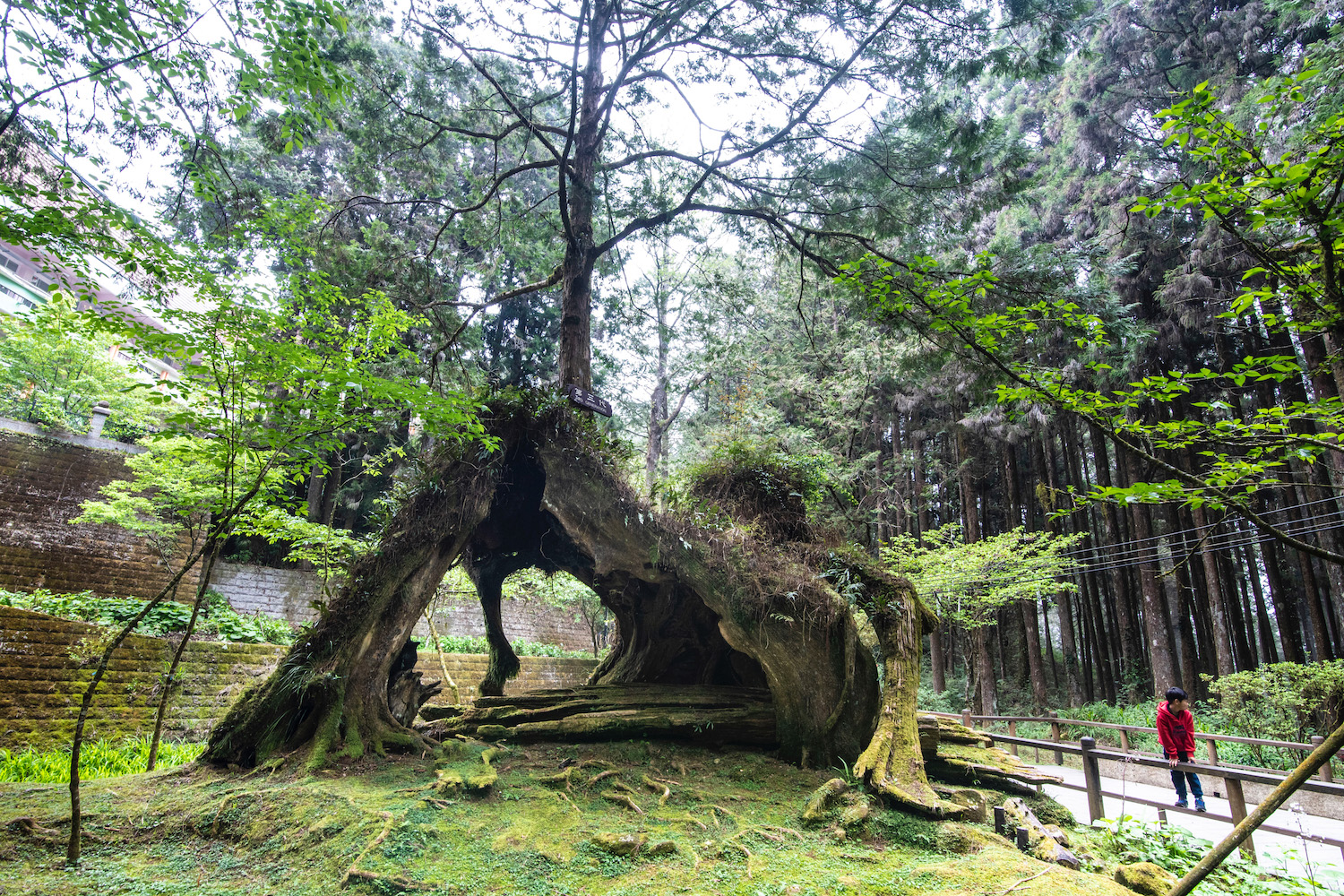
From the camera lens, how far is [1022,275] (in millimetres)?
5359

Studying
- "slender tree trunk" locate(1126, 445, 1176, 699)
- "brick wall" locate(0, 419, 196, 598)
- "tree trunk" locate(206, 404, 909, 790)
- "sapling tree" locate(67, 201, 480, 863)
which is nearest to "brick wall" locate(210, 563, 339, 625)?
"brick wall" locate(0, 419, 196, 598)

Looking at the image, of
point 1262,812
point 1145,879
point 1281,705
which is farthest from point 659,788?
point 1281,705

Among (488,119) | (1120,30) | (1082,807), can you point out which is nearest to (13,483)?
(488,119)

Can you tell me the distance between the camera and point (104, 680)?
8211 mm

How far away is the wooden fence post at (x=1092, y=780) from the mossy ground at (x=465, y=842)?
189 cm

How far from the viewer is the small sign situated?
6684 mm

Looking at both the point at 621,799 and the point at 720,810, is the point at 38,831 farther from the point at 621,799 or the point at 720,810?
the point at 720,810

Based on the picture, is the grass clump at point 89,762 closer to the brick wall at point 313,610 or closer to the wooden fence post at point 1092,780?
the brick wall at point 313,610

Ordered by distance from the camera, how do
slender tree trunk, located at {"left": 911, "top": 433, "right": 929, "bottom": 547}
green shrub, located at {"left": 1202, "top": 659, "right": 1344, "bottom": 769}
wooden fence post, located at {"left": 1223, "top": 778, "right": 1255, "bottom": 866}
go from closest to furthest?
wooden fence post, located at {"left": 1223, "top": 778, "right": 1255, "bottom": 866}
green shrub, located at {"left": 1202, "top": 659, "right": 1344, "bottom": 769}
slender tree trunk, located at {"left": 911, "top": 433, "right": 929, "bottom": 547}

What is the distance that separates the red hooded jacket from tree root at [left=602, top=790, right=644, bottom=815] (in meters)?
5.38

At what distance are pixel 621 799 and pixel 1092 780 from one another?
4.41 m

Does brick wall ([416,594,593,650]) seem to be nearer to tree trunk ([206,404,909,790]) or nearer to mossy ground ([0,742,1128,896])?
tree trunk ([206,404,909,790])

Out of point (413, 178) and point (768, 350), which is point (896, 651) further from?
point (768, 350)

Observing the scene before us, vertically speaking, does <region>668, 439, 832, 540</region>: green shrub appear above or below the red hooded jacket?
above
